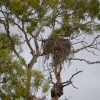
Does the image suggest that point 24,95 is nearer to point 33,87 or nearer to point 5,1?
point 33,87

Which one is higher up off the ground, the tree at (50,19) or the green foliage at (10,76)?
the tree at (50,19)

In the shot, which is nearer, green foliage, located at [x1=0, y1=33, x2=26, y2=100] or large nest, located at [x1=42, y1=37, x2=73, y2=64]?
green foliage, located at [x1=0, y1=33, x2=26, y2=100]

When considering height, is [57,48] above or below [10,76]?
above

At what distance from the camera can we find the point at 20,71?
9.95m

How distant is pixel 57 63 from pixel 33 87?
5.98 ft

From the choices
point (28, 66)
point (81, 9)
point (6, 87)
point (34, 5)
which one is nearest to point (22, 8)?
point (34, 5)

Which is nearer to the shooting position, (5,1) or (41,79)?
(41,79)

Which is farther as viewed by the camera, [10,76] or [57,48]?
[57,48]

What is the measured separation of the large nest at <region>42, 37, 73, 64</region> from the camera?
12.6 m

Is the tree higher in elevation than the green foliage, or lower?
higher

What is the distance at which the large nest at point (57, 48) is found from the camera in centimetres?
1263

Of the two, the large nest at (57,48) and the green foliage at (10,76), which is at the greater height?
the large nest at (57,48)

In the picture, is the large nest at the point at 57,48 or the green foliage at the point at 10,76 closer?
the green foliage at the point at 10,76

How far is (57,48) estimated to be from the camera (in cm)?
1262
